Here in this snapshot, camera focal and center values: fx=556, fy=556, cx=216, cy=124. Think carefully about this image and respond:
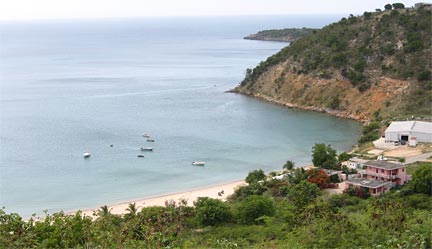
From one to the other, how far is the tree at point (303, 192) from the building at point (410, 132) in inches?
414

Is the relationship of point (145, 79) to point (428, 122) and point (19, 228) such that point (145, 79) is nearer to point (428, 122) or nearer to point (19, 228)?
point (428, 122)

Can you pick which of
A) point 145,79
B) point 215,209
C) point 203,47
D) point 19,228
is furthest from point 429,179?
point 203,47

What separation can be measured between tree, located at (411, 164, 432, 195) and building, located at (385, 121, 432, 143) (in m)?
9.56

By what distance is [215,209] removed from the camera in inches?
717

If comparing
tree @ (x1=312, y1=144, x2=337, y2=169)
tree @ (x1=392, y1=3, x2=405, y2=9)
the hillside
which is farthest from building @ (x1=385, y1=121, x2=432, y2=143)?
tree @ (x1=392, y1=3, x2=405, y2=9)

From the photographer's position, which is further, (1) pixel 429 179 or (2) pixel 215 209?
(1) pixel 429 179

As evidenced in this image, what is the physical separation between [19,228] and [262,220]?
25.6 feet

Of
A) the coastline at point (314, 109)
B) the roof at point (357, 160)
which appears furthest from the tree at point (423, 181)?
the coastline at point (314, 109)

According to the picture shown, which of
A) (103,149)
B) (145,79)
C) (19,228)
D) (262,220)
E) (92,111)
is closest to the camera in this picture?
(19,228)

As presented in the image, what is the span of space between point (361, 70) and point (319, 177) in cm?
2187

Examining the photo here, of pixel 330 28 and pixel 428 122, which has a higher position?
pixel 330 28

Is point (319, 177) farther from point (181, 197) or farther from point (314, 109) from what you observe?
point (314, 109)

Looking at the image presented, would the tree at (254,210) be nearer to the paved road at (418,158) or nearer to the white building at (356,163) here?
the white building at (356,163)

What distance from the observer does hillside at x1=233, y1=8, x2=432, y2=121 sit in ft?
131
